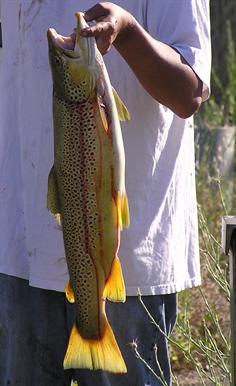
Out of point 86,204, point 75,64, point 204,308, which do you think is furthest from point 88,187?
point 204,308

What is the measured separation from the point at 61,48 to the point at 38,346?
1.00 meters

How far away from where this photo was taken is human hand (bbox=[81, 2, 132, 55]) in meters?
2.63

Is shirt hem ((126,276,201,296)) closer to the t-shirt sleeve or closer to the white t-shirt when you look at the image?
the white t-shirt

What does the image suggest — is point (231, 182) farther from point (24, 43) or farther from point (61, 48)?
point (61, 48)

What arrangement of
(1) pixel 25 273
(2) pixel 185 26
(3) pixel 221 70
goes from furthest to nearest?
(3) pixel 221 70
(1) pixel 25 273
(2) pixel 185 26

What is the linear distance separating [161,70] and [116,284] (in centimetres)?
58

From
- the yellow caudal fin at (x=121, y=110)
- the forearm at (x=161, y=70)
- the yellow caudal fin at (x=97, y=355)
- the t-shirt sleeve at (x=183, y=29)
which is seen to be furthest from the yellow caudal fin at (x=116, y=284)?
the t-shirt sleeve at (x=183, y=29)

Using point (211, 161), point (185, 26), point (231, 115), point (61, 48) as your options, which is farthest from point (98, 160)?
point (231, 115)

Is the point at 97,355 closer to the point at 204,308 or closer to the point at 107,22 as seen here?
the point at 107,22

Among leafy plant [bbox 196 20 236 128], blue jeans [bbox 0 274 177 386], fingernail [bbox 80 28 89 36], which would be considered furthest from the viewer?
leafy plant [bbox 196 20 236 128]

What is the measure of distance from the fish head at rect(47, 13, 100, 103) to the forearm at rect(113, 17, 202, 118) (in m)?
0.18

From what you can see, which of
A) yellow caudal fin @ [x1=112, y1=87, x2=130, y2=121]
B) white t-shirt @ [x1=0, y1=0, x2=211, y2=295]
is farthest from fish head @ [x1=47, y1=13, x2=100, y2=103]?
white t-shirt @ [x1=0, y1=0, x2=211, y2=295]

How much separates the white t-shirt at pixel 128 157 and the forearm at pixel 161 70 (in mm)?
58

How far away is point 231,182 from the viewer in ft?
24.7
